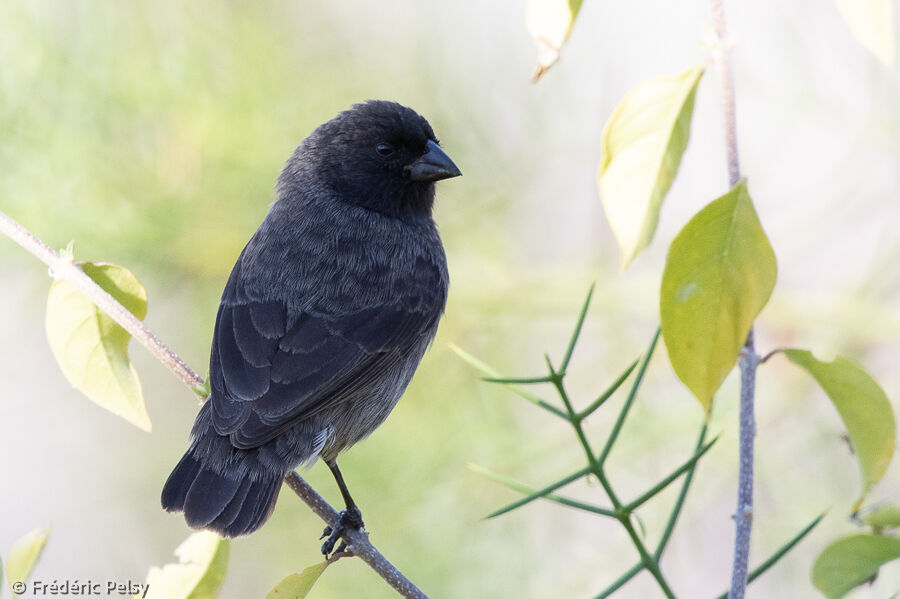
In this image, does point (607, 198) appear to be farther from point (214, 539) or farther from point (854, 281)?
point (854, 281)

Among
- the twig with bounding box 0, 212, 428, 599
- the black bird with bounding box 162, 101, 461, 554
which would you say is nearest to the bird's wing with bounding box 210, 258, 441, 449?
the black bird with bounding box 162, 101, 461, 554

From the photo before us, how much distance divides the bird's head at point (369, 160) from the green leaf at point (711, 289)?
1.95 metres

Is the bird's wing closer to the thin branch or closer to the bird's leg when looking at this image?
the bird's leg

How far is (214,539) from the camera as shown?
1.90 meters

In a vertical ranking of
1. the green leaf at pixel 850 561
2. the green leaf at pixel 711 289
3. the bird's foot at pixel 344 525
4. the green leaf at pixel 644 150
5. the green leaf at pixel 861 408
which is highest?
the bird's foot at pixel 344 525

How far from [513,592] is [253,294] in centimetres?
120

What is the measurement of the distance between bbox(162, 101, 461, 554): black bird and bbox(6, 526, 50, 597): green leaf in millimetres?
612

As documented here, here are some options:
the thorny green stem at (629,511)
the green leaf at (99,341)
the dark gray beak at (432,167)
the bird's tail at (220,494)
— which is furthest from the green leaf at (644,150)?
the dark gray beak at (432,167)

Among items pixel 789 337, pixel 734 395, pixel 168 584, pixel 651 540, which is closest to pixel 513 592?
pixel 651 540

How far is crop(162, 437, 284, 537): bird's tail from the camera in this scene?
7.16 feet

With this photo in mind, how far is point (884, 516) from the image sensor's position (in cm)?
148

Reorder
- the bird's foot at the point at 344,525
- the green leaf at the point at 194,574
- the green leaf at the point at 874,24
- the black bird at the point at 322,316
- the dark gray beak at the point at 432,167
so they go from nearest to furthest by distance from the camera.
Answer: the green leaf at the point at 874,24
the green leaf at the point at 194,574
the black bird at the point at 322,316
the bird's foot at the point at 344,525
the dark gray beak at the point at 432,167

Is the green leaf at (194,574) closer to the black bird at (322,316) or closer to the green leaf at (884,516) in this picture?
the black bird at (322,316)

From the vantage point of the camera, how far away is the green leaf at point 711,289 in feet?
3.95
